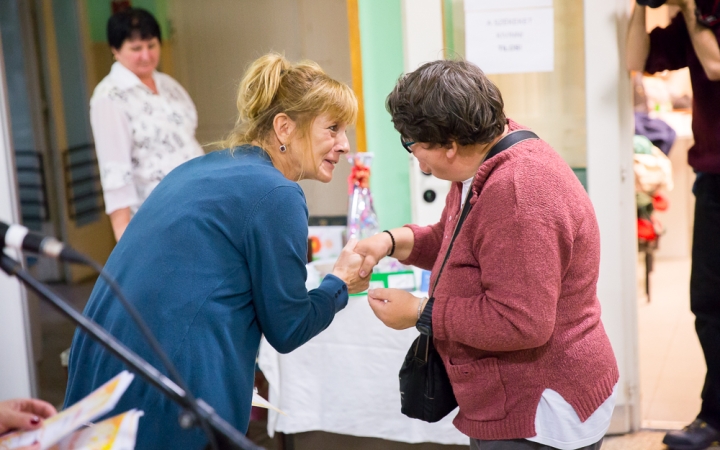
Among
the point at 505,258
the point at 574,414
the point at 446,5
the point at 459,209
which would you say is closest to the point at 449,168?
the point at 459,209

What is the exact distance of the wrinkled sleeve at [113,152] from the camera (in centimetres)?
283

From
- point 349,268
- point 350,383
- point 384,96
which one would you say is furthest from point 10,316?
point 349,268

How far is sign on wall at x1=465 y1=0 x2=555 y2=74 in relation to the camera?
2760 millimetres

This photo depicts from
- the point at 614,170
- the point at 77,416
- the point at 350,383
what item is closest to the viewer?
the point at 77,416

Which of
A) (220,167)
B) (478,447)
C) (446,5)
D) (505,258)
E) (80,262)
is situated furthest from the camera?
(446,5)

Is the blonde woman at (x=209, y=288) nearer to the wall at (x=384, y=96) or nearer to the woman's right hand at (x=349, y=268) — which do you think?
the woman's right hand at (x=349, y=268)

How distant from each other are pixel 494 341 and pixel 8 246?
0.82m

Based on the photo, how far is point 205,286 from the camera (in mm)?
1323

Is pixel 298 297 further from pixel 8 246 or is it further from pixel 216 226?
pixel 8 246

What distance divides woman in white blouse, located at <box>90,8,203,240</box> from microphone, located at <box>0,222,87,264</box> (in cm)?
198

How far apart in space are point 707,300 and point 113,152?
2.21 m

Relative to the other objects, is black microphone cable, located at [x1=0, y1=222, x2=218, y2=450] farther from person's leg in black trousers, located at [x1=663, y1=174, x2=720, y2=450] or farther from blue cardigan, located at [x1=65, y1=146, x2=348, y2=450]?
person's leg in black trousers, located at [x1=663, y1=174, x2=720, y2=450]

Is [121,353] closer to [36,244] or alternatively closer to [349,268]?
[36,244]

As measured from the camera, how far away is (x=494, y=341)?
135 cm
